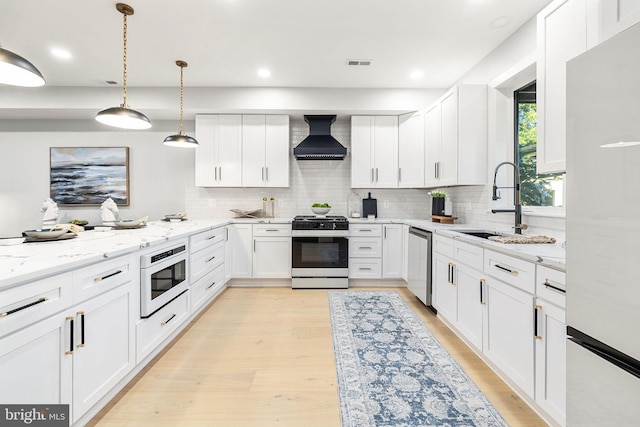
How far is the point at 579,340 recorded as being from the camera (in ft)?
3.36

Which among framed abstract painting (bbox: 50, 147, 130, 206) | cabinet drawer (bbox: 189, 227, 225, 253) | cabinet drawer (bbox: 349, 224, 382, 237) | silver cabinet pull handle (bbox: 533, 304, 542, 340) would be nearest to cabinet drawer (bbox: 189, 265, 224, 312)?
cabinet drawer (bbox: 189, 227, 225, 253)

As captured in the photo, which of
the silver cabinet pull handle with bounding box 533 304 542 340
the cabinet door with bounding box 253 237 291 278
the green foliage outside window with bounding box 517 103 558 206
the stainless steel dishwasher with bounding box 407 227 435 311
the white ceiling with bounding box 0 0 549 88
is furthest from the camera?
the cabinet door with bounding box 253 237 291 278

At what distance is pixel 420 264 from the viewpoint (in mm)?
3250

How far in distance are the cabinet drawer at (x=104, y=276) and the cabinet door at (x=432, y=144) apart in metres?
3.21

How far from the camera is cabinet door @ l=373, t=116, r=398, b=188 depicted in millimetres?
4184

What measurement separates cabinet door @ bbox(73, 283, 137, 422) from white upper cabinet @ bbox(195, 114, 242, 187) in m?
2.57

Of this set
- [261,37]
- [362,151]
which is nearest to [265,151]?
[362,151]

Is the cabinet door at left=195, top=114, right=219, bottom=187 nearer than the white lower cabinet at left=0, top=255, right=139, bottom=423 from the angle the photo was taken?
No

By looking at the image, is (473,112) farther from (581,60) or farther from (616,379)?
(616,379)

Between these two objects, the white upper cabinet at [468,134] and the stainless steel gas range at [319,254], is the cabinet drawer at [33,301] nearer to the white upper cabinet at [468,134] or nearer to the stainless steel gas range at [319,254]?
the stainless steel gas range at [319,254]

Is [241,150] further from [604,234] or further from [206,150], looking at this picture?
[604,234]

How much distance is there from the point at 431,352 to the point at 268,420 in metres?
1.35

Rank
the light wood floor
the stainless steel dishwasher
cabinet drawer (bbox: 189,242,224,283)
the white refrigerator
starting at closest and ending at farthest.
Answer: the white refrigerator, the light wood floor, cabinet drawer (bbox: 189,242,224,283), the stainless steel dishwasher

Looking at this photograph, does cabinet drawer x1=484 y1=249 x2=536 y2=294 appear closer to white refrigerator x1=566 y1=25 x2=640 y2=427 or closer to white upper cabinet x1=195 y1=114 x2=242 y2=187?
white refrigerator x1=566 y1=25 x2=640 y2=427
